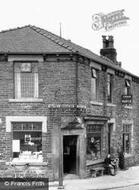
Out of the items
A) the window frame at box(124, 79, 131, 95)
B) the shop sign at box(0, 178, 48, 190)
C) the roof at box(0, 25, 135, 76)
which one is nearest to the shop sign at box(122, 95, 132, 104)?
the window frame at box(124, 79, 131, 95)

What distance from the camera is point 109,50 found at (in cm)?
3041

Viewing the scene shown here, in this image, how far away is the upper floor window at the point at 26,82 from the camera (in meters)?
20.7

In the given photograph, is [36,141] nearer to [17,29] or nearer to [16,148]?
[16,148]

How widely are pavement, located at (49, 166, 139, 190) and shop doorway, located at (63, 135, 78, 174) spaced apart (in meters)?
1.00

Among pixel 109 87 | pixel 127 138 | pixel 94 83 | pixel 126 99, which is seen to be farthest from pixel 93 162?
pixel 127 138

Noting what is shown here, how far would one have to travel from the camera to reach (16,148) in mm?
20641

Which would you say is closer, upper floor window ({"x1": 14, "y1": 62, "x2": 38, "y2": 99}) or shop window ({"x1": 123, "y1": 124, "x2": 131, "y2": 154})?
upper floor window ({"x1": 14, "y1": 62, "x2": 38, "y2": 99})

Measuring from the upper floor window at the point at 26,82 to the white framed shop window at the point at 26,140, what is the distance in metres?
1.32

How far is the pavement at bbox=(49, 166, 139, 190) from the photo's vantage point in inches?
754

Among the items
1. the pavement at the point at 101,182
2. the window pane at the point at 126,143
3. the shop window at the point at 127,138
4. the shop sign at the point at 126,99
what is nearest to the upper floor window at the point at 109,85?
the shop sign at the point at 126,99

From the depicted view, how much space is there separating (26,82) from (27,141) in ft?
9.15

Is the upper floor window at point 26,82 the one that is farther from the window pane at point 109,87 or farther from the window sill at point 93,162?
the window pane at point 109,87

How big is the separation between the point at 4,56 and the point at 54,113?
11.7 ft

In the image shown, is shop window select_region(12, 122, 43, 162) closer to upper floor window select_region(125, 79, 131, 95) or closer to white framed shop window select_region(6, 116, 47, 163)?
white framed shop window select_region(6, 116, 47, 163)
